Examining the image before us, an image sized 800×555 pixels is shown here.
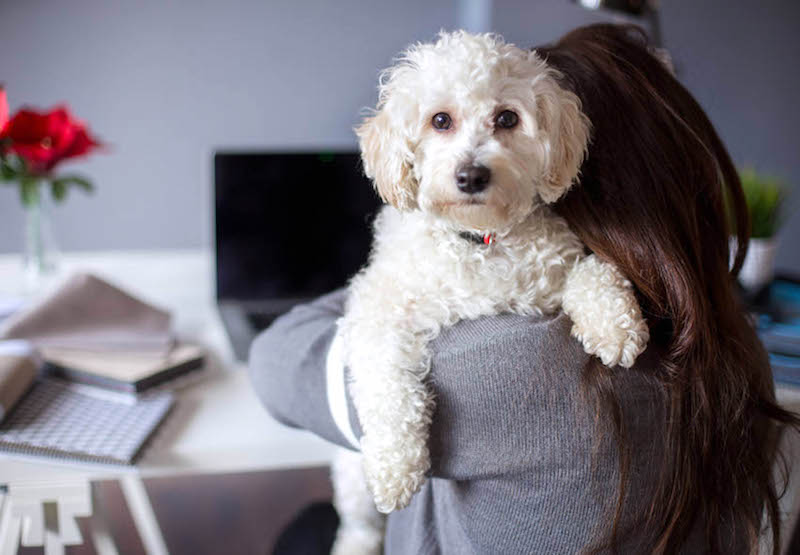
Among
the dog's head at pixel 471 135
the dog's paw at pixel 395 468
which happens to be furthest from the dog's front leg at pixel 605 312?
the dog's paw at pixel 395 468

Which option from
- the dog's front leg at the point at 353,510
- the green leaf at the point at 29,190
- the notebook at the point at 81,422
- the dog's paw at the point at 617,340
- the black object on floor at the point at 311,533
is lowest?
the black object on floor at the point at 311,533

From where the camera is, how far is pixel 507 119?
33.0 inches

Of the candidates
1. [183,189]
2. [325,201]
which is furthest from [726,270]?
[183,189]

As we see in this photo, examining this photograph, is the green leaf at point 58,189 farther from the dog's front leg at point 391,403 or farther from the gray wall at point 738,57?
the gray wall at point 738,57

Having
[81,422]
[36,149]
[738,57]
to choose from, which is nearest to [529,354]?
[81,422]

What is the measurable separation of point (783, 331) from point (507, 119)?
2.67 feet

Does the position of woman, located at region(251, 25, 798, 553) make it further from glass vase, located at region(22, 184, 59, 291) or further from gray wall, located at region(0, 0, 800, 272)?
gray wall, located at region(0, 0, 800, 272)

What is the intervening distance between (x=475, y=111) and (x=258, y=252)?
3.04 feet

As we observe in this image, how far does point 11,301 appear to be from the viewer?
1402mm

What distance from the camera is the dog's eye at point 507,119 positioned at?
2.73 ft

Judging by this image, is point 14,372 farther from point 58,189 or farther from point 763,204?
point 763,204

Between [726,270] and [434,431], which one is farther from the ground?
[726,270]

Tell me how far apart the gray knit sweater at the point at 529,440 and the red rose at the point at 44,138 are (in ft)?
3.68

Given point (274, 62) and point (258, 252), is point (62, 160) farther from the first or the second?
point (274, 62)
